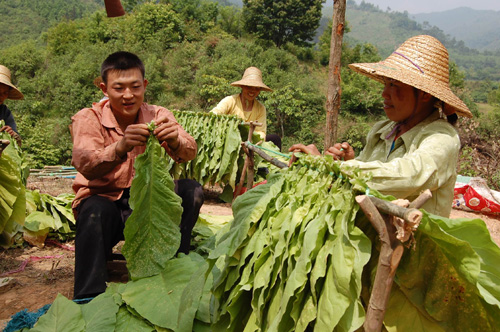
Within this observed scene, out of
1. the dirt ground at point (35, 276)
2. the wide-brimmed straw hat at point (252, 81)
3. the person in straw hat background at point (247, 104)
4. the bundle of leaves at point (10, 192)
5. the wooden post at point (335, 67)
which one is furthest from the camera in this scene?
the person in straw hat background at point (247, 104)

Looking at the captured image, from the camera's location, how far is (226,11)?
38.8 metres

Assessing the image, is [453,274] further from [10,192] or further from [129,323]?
[10,192]

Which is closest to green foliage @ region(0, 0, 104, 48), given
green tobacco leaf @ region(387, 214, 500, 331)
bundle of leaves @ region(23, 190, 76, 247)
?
bundle of leaves @ region(23, 190, 76, 247)

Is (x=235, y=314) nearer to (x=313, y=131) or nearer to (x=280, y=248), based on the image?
(x=280, y=248)

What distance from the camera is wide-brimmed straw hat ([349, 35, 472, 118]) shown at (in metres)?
2.04

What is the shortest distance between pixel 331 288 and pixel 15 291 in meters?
2.75

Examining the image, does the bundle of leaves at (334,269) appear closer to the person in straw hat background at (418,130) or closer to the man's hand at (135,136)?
the person in straw hat background at (418,130)

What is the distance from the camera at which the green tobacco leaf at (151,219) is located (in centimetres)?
233

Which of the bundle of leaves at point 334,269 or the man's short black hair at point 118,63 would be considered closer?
the bundle of leaves at point 334,269

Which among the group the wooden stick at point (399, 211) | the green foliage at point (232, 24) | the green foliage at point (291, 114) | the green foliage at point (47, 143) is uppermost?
the green foliage at point (232, 24)

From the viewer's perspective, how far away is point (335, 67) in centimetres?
477

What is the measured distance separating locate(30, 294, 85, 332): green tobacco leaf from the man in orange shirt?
34 centimetres

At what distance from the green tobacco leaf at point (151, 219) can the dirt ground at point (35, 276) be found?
0.86 m

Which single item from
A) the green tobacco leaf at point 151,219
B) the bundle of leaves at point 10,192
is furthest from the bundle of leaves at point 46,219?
the green tobacco leaf at point 151,219
